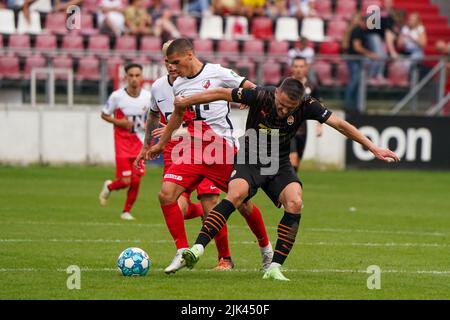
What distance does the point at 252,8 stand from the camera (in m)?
28.2

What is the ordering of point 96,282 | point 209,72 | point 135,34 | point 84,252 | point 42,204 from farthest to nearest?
1. point 135,34
2. point 42,204
3. point 84,252
4. point 209,72
5. point 96,282

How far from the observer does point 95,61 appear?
25000mm

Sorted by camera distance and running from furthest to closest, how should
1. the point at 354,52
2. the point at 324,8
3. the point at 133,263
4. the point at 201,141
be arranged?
the point at 324,8 → the point at 354,52 → the point at 201,141 → the point at 133,263

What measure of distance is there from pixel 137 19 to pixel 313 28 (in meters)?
4.90

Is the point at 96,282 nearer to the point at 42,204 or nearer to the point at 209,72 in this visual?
the point at 209,72

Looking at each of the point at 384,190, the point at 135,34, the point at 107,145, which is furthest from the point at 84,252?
the point at 135,34

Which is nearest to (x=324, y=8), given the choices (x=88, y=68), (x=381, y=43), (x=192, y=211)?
(x=381, y=43)

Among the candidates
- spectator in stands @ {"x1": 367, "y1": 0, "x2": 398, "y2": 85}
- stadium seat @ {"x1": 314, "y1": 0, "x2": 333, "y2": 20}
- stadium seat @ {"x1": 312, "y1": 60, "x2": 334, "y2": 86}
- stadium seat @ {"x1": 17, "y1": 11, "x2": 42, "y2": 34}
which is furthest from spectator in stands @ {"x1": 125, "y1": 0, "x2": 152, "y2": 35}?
stadium seat @ {"x1": 314, "y1": 0, "x2": 333, "y2": 20}

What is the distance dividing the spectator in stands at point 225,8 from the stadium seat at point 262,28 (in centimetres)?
58

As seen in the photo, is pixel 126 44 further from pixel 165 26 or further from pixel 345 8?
pixel 345 8

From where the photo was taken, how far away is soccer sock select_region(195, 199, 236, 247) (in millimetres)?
10062

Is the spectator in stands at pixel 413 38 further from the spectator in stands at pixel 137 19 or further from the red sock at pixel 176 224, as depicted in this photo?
the red sock at pixel 176 224

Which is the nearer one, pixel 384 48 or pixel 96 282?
pixel 96 282

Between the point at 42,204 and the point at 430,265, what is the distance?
804cm
